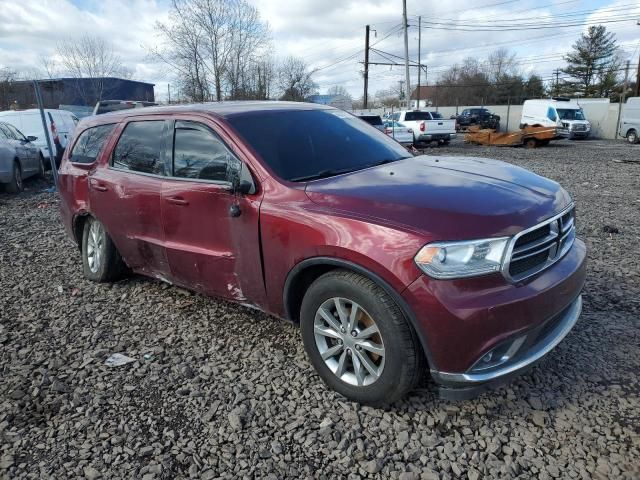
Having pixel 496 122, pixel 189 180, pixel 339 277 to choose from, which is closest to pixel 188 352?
pixel 189 180

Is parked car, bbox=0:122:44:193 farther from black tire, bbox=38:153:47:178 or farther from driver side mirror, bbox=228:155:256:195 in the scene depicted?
driver side mirror, bbox=228:155:256:195

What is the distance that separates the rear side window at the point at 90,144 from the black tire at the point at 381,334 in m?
2.89

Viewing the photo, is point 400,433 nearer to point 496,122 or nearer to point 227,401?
point 227,401

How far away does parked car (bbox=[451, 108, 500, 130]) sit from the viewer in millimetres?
36094

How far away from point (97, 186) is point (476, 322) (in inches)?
142

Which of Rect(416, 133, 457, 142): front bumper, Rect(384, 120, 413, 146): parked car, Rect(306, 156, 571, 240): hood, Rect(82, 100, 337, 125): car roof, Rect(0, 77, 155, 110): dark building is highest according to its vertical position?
Rect(0, 77, 155, 110): dark building

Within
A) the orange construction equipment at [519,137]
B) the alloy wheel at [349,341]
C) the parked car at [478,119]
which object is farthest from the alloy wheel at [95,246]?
the parked car at [478,119]

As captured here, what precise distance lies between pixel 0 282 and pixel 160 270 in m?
2.30

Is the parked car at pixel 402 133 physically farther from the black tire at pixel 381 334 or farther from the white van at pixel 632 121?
the black tire at pixel 381 334

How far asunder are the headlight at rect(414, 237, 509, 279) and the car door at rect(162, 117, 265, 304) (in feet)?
3.87

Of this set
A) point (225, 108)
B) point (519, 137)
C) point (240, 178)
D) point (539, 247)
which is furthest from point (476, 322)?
point (519, 137)

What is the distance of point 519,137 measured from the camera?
2352 cm

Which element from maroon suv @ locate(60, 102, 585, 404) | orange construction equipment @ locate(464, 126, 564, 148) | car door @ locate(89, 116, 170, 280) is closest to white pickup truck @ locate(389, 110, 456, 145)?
orange construction equipment @ locate(464, 126, 564, 148)

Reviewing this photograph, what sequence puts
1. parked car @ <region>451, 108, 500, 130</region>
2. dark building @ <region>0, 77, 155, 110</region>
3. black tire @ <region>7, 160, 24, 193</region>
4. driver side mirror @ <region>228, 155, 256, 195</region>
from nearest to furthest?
driver side mirror @ <region>228, 155, 256, 195</region>, black tire @ <region>7, 160, 24, 193</region>, dark building @ <region>0, 77, 155, 110</region>, parked car @ <region>451, 108, 500, 130</region>
